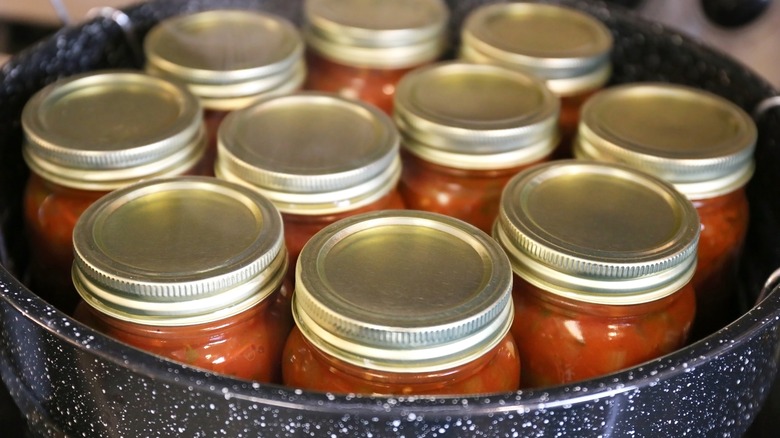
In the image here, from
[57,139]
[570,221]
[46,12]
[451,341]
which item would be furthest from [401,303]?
[46,12]

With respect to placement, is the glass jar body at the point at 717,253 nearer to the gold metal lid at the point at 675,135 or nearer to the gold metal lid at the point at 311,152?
the gold metal lid at the point at 675,135

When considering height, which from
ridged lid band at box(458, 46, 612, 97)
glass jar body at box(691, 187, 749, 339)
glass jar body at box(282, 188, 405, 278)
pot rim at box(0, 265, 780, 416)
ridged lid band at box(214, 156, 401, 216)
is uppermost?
pot rim at box(0, 265, 780, 416)

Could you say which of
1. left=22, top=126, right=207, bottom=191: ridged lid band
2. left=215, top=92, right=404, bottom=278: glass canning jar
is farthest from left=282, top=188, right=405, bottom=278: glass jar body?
left=22, top=126, right=207, bottom=191: ridged lid band

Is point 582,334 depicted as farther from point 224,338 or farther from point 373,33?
point 373,33

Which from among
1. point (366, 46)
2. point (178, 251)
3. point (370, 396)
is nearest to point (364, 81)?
point (366, 46)

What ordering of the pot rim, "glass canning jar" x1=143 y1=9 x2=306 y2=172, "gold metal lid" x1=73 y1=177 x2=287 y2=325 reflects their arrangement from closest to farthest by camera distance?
the pot rim < "gold metal lid" x1=73 y1=177 x2=287 y2=325 < "glass canning jar" x1=143 y1=9 x2=306 y2=172

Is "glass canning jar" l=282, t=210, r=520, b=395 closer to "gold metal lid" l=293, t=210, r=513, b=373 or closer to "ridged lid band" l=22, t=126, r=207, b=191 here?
"gold metal lid" l=293, t=210, r=513, b=373
